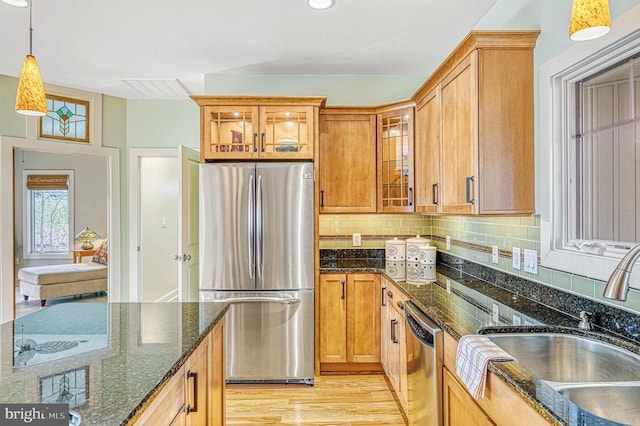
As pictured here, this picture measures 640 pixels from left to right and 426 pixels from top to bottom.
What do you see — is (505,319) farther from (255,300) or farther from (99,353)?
(255,300)

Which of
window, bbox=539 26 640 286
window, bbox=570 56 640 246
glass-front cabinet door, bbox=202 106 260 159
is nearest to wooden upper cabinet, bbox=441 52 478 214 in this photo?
window, bbox=539 26 640 286

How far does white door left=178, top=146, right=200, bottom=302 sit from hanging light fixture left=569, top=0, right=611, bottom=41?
3.10 m

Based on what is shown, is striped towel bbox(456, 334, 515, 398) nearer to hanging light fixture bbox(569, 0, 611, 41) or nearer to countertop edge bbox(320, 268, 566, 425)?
countertop edge bbox(320, 268, 566, 425)

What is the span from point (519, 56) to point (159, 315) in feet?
7.11

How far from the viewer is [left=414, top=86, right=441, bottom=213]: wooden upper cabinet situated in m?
2.65

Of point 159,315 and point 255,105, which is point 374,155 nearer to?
point 255,105

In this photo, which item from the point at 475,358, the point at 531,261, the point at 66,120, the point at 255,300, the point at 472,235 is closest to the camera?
the point at 475,358

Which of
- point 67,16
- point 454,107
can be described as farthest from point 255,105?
point 454,107

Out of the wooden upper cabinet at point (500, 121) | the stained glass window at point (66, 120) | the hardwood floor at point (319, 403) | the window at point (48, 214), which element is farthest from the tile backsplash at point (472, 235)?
the window at point (48, 214)

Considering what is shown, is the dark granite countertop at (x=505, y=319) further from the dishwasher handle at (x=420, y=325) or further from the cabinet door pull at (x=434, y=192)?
the cabinet door pull at (x=434, y=192)

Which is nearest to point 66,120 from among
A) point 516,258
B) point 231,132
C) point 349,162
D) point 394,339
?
point 231,132

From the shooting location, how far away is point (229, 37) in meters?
2.94

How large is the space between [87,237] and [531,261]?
7.16 metres

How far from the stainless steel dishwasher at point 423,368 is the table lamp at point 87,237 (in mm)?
6361
